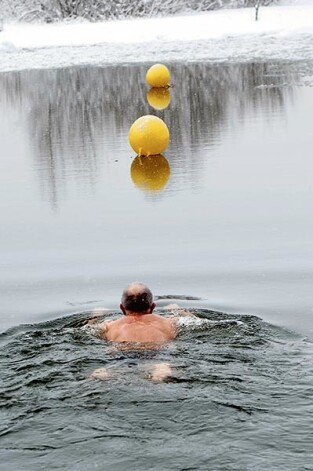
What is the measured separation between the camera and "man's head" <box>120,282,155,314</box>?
766cm

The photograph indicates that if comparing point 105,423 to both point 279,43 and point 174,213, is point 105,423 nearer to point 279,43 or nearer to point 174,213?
point 174,213

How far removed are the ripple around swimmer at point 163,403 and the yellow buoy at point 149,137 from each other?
25.1ft

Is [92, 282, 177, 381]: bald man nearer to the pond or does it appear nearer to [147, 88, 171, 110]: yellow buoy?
the pond

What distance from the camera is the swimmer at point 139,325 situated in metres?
7.48

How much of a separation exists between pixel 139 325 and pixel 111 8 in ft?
129

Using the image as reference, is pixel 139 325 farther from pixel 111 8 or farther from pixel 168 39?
pixel 111 8

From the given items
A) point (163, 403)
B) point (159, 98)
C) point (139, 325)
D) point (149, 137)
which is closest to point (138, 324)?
point (139, 325)

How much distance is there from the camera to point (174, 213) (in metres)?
11.9

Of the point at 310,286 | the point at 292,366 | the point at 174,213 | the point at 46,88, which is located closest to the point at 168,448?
the point at 292,366

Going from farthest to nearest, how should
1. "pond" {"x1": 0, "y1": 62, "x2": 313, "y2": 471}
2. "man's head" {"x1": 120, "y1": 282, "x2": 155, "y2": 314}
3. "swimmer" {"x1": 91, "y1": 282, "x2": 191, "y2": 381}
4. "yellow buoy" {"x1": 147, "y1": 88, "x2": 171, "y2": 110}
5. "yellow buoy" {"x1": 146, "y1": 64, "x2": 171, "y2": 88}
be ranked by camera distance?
"yellow buoy" {"x1": 146, "y1": 64, "x2": 171, "y2": 88} → "yellow buoy" {"x1": 147, "y1": 88, "x2": 171, "y2": 110} → "man's head" {"x1": 120, "y1": 282, "x2": 155, "y2": 314} → "swimmer" {"x1": 91, "y1": 282, "x2": 191, "y2": 381} → "pond" {"x1": 0, "y1": 62, "x2": 313, "y2": 471}

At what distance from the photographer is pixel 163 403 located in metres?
6.18

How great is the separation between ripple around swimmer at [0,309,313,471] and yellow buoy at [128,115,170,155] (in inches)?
301

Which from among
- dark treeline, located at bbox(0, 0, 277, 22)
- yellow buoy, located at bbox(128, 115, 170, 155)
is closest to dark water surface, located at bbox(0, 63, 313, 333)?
yellow buoy, located at bbox(128, 115, 170, 155)

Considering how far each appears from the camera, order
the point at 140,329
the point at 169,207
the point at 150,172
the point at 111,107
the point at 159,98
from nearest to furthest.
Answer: the point at 140,329 → the point at 169,207 → the point at 150,172 → the point at 111,107 → the point at 159,98
